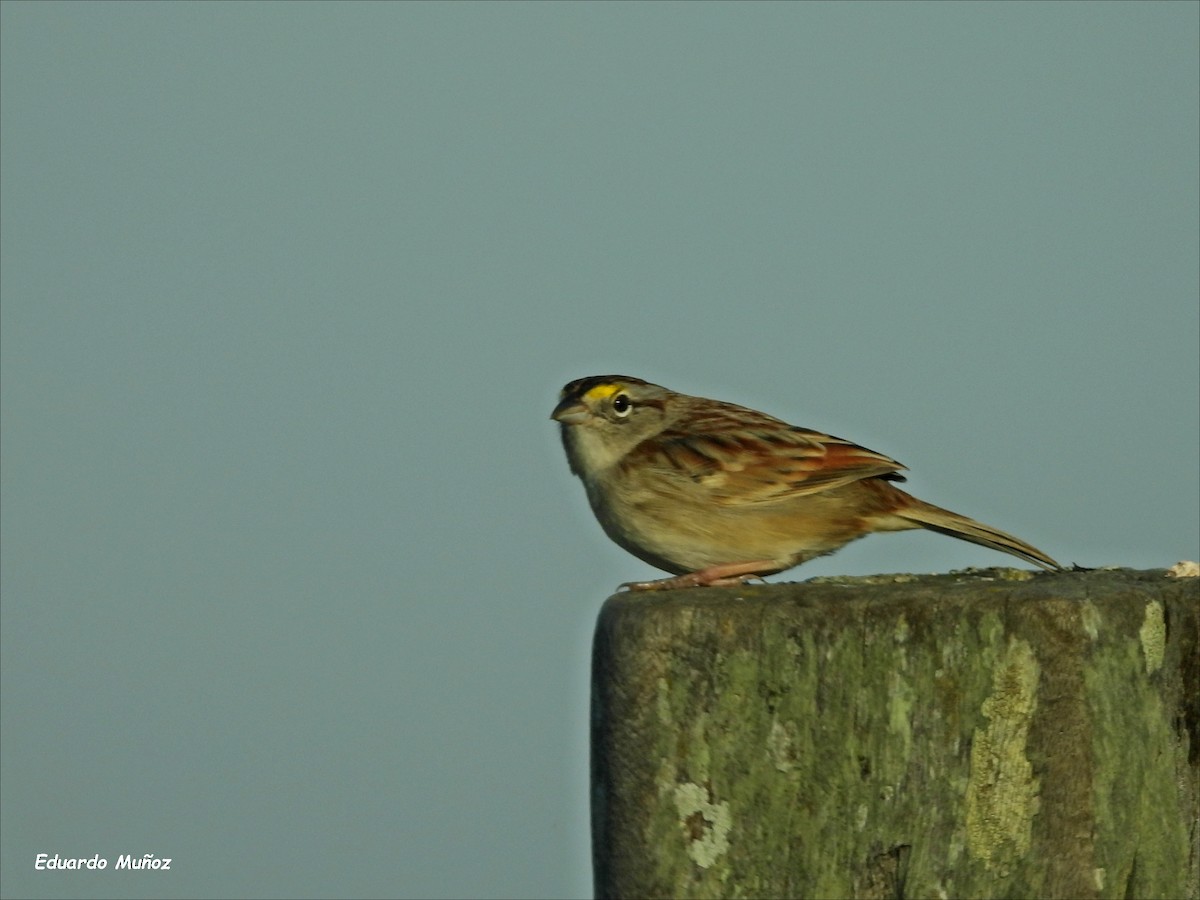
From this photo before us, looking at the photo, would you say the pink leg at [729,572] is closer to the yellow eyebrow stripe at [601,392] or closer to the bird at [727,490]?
the bird at [727,490]

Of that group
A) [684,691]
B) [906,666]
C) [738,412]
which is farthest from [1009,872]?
[738,412]

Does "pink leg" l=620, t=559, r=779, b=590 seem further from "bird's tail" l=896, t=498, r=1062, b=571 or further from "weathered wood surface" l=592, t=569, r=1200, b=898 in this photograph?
"weathered wood surface" l=592, t=569, r=1200, b=898

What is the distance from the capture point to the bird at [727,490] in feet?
21.7

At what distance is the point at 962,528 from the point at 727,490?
105cm

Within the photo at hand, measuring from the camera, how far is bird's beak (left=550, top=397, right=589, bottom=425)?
7312 millimetres

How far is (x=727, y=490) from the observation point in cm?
675

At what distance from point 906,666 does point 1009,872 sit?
1.71 feet

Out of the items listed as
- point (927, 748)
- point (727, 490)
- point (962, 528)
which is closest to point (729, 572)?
point (727, 490)

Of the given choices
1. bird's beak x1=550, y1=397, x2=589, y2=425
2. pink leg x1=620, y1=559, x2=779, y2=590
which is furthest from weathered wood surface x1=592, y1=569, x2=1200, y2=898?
bird's beak x1=550, y1=397, x2=589, y2=425

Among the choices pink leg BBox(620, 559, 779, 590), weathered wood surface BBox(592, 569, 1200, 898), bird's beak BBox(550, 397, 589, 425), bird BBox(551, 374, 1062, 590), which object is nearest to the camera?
weathered wood surface BBox(592, 569, 1200, 898)

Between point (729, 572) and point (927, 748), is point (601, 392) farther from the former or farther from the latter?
point (927, 748)

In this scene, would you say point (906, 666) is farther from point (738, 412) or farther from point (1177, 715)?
point (738, 412)

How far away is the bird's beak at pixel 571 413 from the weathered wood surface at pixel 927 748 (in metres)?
3.56

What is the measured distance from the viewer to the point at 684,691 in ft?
12.4
